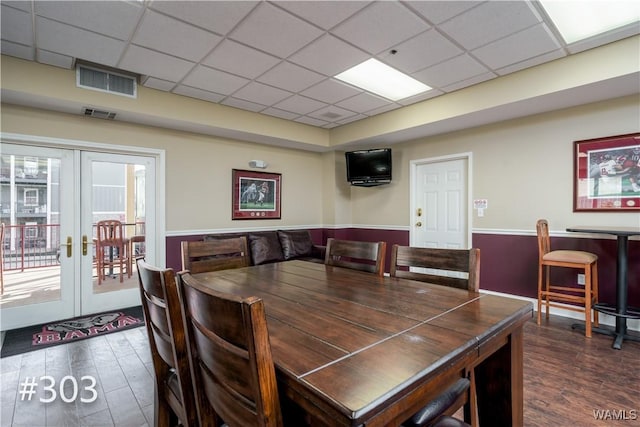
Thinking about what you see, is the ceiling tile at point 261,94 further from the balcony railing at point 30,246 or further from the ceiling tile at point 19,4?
the balcony railing at point 30,246

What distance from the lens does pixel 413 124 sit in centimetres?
429

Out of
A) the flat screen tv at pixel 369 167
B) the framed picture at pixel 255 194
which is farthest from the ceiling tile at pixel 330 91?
the framed picture at pixel 255 194

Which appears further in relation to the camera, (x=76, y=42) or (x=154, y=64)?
(x=154, y=64)

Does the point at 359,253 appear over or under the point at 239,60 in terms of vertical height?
under

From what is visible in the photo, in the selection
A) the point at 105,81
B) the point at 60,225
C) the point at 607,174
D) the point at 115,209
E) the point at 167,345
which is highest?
the point at 105,81

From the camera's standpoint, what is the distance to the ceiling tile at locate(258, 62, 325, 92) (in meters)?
3.22

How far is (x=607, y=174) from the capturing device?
336 centimetres

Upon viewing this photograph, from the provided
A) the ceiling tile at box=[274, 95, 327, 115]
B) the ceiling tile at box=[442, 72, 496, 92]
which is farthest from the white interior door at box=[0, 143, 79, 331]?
the ceiling tile at box=[442, 72, 496, 92]

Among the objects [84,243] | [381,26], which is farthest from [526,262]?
[84,243]

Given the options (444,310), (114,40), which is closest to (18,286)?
(114,40)

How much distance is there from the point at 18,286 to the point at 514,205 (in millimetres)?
5824

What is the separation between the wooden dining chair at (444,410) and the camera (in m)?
1.02

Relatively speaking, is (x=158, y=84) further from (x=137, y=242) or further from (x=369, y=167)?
(x=369, y=167)

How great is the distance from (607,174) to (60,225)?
236 inches
